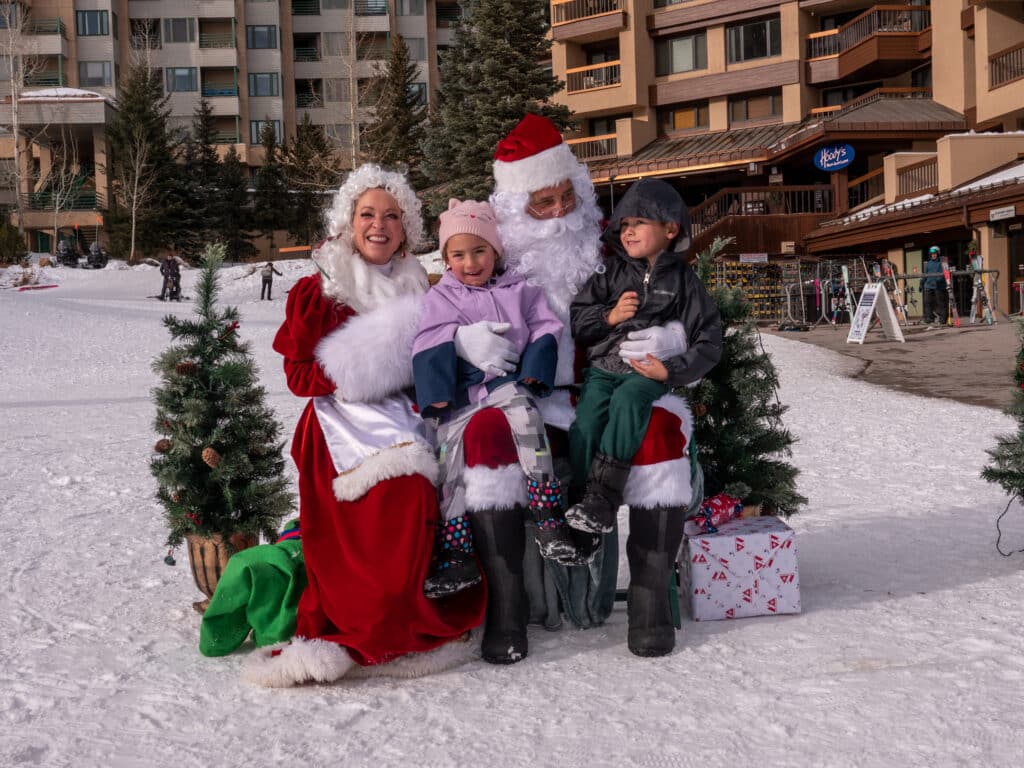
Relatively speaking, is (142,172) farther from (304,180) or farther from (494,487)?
(494,487)

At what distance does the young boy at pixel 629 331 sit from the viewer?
3.48 meters

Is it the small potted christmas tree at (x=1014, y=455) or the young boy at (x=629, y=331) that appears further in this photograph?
the small potted christmas tree at (x=1014, y=455)

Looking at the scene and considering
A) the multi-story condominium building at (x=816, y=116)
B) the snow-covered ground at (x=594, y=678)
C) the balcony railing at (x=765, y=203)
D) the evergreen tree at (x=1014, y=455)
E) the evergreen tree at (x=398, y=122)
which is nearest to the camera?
the snow-covered ground at (x=594, y=678)

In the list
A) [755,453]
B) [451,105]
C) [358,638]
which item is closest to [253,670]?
[358,638]

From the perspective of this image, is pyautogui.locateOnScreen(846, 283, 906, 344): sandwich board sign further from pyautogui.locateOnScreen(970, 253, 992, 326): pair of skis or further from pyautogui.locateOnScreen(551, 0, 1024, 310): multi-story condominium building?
pyautogui.locateOnScreen(551, 0, 1024, 310): multi-story condominium building

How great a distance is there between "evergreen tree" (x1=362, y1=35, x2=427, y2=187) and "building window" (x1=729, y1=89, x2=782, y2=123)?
1290cm

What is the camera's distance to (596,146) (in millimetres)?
38750

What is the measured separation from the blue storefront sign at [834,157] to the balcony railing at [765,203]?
2.99 ft

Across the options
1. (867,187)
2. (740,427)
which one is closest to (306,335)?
(740,427)

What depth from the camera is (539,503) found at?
11.4ft

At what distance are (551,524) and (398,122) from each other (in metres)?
43.0

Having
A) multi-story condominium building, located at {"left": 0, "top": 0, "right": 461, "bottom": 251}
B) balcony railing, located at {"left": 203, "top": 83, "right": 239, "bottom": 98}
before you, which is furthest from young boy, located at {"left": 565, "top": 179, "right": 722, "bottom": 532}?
balcony railing, located at {"left": 203, "top": 83, "right": 239, "bottom": 98}

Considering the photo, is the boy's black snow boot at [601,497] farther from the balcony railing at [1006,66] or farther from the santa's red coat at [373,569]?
the balcony railing at [1006,66]

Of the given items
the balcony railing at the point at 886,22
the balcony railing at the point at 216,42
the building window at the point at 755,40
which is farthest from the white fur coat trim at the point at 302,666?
the balcony railing at the point at 216,42
